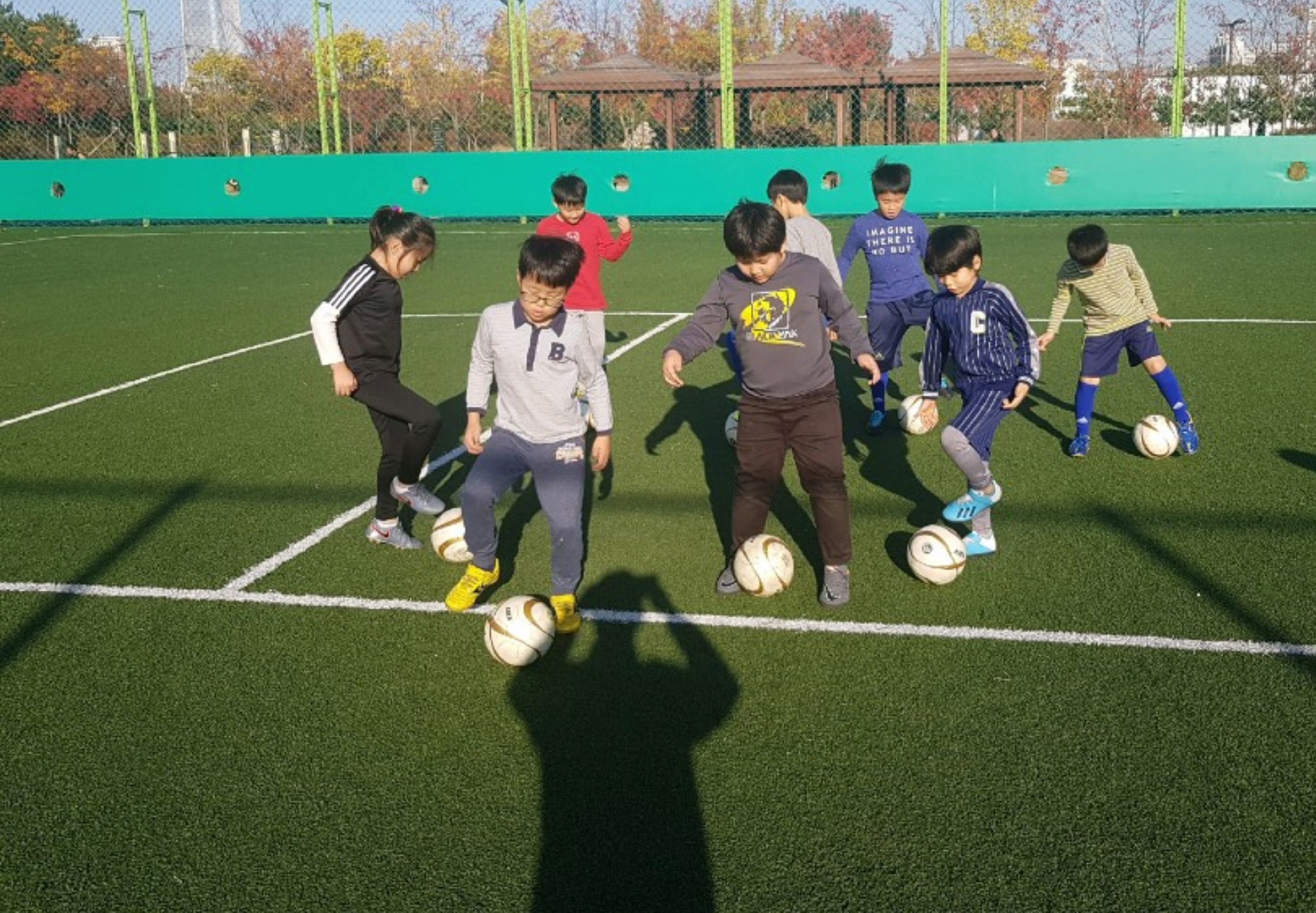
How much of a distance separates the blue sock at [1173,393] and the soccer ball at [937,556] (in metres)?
3.08

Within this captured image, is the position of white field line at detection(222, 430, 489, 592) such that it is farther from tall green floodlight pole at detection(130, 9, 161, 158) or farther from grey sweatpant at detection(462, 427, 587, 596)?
tall green floodlight pole at detection(130, 9, 161, 158)

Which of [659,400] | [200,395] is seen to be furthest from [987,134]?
[200,395]

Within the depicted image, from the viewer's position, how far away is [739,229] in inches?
212

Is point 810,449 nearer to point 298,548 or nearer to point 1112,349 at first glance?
point 298,548

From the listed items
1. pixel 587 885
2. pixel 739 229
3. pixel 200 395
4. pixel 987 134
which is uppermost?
Result: pixel 987 134

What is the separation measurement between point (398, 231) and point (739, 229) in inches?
73.2

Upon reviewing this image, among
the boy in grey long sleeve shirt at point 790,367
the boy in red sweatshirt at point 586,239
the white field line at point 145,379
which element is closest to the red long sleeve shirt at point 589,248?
the boy in red sweatshirt at point 586,239

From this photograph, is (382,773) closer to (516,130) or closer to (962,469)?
(962,469)

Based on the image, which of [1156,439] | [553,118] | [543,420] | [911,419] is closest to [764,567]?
[543,420]

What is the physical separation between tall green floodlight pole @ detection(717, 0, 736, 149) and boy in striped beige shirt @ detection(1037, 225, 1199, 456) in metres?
16.1

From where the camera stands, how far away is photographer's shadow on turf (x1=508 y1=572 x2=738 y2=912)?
3625mm

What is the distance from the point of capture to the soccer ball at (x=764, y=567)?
18.4 feet

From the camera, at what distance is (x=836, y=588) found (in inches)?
222

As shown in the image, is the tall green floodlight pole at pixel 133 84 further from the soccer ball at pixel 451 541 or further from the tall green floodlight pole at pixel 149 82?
the soccer ball at pixel 451 541
